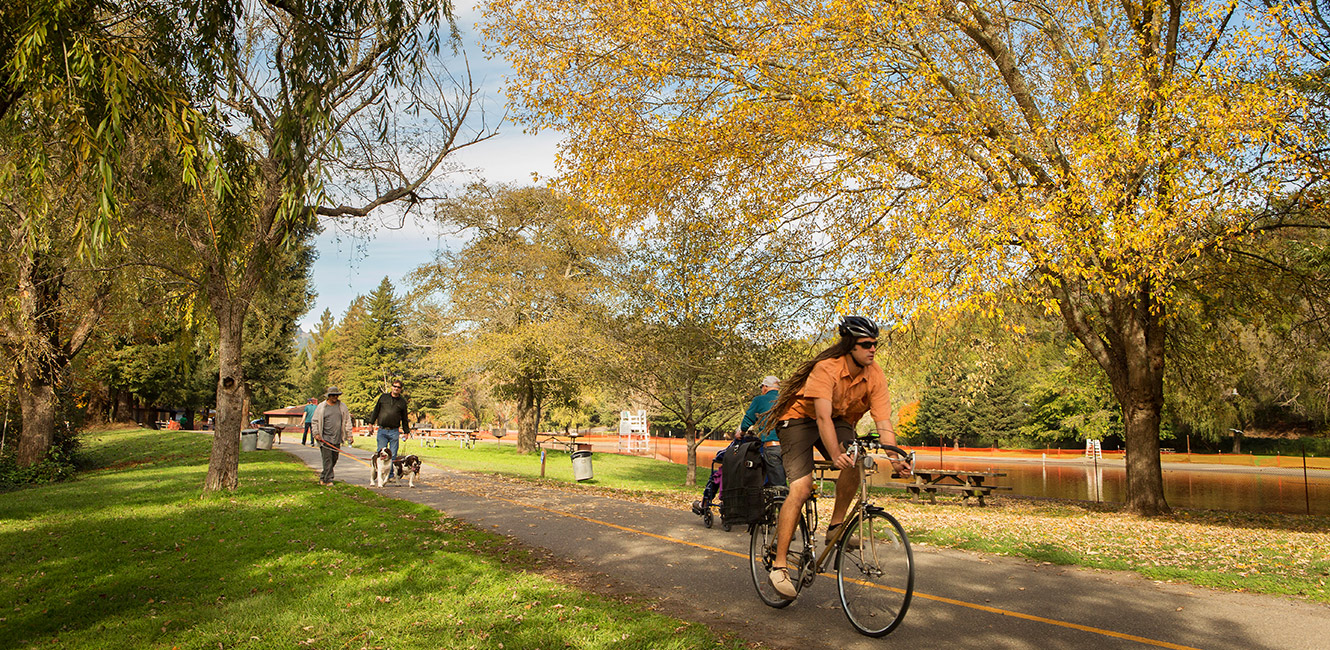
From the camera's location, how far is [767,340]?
18609 millimetres

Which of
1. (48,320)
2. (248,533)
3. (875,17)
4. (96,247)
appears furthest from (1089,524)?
(48,320)

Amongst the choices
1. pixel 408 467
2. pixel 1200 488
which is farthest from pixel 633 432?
pixel 408 467

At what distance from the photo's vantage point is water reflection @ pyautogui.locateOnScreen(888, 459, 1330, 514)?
67.8ft

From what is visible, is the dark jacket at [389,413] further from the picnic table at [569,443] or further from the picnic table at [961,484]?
the picnic table at [961,484]

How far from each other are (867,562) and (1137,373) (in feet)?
38.2

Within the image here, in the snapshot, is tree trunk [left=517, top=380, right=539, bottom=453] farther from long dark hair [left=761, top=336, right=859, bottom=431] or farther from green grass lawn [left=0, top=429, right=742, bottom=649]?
long dark hair [left=761, top=336, right=859, bottom=431]

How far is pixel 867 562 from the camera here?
15.8ft

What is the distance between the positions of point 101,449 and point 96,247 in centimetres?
2744

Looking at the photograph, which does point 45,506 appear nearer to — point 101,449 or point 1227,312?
point 101,449

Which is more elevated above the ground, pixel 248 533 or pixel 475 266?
pixel 475 266

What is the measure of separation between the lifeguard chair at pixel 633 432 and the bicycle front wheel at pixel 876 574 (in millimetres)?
33205

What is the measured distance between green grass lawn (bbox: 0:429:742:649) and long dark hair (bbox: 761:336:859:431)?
149cm

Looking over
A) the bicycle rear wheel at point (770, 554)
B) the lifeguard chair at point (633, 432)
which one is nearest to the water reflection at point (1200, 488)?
the bicycle rear wheel at point (770, 554)

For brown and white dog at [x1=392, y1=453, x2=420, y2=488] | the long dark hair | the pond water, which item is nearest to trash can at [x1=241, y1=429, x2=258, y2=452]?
brown and white dog at [x1=392, y1=453, x2=420, y2=488]
